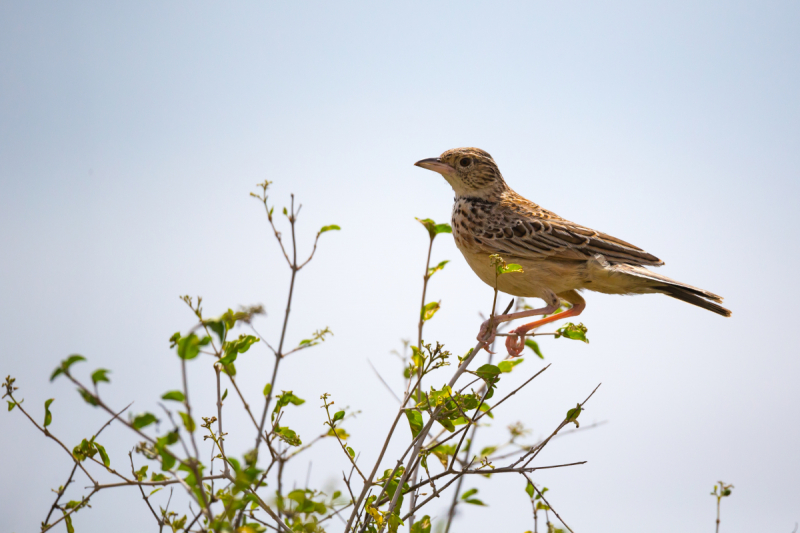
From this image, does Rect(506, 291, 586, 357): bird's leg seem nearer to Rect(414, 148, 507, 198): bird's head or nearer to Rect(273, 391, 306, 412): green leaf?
Rect(414, 148, 507, 198): bird's head

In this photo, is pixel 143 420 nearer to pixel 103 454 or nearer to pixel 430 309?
pixel 103 454

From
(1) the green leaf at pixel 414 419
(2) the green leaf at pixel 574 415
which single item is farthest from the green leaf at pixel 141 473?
(2) the green leaf at pixel 574 415

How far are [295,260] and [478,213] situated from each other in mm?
2659

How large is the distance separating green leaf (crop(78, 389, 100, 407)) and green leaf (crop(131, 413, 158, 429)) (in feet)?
0.39

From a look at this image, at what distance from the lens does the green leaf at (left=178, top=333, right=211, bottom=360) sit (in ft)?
5.12

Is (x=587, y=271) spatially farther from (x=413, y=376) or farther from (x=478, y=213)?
(x=413, y=376)

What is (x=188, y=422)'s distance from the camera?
1.62m

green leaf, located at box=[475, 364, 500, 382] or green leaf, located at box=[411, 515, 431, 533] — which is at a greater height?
green leaf, located at box=[475, 364, 500, 382]

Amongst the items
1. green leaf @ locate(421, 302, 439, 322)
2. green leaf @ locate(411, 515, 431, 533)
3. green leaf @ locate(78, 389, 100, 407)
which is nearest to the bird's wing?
green leaf @ locate(421, 302, 439, 322)

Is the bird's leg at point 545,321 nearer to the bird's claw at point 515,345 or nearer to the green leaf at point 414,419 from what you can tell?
the bird's claw at point 515,345

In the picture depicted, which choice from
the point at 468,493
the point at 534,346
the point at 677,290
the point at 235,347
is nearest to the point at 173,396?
the point at 235,347

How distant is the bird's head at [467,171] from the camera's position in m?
5.76

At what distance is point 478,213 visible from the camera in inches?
214

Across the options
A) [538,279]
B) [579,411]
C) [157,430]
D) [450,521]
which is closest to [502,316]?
[538,279]
